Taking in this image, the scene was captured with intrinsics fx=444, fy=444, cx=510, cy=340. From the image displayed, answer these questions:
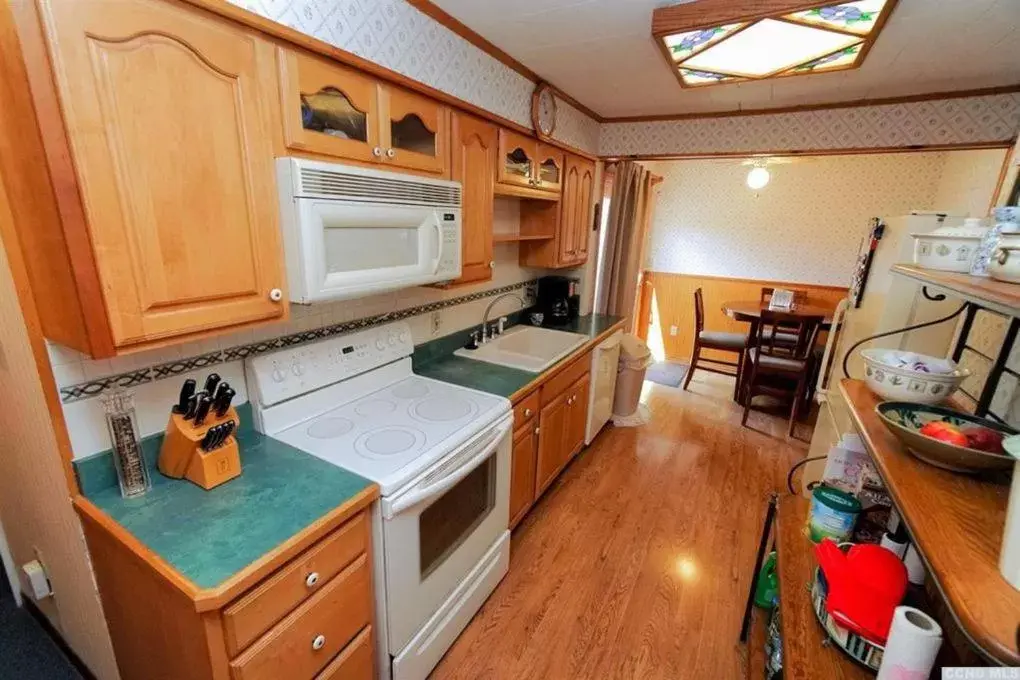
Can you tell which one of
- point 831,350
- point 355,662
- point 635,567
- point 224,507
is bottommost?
point 635,567

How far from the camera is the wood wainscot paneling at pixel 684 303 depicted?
16.6 ft

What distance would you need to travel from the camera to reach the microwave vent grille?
3.97 feet

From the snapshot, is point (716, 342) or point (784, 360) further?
point (716, 342)

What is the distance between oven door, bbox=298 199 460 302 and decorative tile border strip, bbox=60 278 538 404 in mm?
400

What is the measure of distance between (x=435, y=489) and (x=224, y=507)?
56cm

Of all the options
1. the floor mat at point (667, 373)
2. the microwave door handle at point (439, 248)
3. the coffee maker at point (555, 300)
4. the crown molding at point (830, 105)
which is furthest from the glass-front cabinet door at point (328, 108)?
the floor mat at point (667, 373)

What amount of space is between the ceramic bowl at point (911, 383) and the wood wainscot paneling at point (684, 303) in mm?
4173

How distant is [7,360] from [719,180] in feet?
18.4

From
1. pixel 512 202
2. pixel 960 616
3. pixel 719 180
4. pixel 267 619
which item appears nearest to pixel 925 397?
pixel 960 616

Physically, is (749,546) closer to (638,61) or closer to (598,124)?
(638,61)

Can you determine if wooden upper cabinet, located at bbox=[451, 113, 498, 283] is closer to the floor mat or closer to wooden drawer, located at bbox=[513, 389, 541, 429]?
wooden drawer, located at bbox=[513, 389, 541, 429]

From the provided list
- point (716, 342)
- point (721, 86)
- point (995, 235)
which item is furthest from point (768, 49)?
point (716, 342)

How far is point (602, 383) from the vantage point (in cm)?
318

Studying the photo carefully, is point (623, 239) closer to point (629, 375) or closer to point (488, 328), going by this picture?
point (629, 375)
